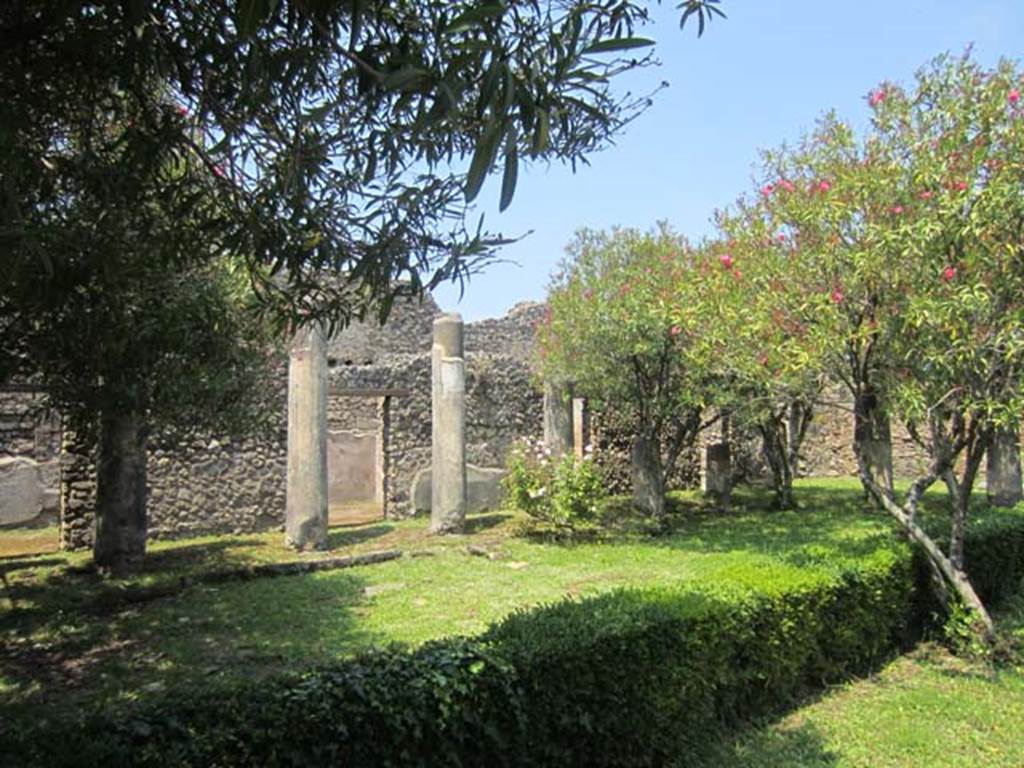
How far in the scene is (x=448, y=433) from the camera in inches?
499

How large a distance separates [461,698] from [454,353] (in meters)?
9.53

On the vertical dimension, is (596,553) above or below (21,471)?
below

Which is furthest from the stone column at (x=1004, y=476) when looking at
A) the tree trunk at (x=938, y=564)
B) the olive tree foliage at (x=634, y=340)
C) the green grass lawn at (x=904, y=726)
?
the green grass lawn at (x=904, y=726)

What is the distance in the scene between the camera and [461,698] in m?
3.59

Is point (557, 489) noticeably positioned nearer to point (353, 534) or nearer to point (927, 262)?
point (353, 534)

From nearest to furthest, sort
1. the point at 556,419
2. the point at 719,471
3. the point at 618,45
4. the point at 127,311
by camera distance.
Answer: the point at 618,45
the point at 127,311
the point at 556,419
the point at 719,471

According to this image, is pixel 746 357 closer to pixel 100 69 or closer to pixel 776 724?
pixel 776 724

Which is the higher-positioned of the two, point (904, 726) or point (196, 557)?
point (196, 557)

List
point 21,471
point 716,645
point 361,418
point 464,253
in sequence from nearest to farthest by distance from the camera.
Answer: point 464,253 < point 716,645 < point 21,471 < point 361,418

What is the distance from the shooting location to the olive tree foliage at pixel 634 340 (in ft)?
38.6

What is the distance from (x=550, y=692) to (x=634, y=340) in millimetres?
8553

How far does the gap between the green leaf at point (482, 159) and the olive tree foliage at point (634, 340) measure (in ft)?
30.0

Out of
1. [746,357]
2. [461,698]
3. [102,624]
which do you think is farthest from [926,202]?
[102,624]

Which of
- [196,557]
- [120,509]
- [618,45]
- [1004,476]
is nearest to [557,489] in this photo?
[196,557]
